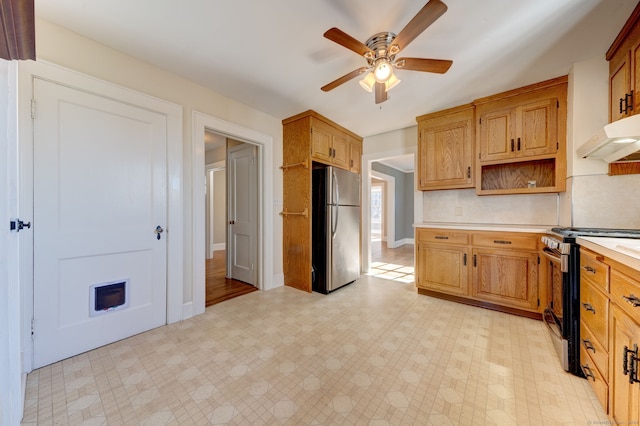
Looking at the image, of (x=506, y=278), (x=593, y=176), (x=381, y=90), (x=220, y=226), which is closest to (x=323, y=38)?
(x=381, y=90)

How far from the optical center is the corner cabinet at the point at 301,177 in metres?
3.07

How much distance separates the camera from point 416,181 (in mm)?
3277

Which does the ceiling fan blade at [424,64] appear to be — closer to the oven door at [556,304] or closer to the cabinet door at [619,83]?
the cabinet door at [619,83]

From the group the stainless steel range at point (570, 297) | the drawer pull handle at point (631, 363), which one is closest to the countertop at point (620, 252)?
the stainless steel range at point (570, 297)

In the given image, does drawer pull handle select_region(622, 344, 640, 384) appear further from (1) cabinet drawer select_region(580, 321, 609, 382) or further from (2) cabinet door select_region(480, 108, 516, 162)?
(2) cabinet door select_region(480, 108, 516, 162)

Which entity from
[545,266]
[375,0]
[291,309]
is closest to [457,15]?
[375,0]

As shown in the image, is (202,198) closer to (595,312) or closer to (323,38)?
(323,38)

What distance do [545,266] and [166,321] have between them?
350cm

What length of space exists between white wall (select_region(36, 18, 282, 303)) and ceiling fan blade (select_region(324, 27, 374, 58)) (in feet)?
5.33

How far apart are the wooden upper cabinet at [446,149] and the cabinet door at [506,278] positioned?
86 centimetres

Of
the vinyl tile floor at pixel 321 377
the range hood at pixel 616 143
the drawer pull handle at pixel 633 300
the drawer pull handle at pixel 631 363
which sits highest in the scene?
the range hood at pixel 616 143

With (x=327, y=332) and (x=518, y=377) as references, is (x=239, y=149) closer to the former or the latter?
(x=327, y=332)

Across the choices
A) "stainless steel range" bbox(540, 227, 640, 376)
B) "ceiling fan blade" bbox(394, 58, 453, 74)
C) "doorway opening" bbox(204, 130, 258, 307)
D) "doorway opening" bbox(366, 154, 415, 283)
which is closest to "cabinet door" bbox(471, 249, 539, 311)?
"stainless steel range" bbox(540, 227, 640, 376)

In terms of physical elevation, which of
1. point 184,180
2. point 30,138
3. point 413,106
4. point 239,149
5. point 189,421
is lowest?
point 189,421
